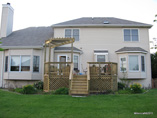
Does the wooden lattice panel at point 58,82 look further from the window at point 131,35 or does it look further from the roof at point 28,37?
the window at point 131,35

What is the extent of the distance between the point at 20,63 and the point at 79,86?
22.4 ft

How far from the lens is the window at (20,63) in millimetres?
15984

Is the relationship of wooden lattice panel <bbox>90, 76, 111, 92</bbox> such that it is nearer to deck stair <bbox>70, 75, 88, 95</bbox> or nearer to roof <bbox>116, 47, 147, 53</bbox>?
deck stair <bbox>70, 75, 88, 95</bbox>

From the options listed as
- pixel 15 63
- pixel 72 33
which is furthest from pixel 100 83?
pixel 15 63

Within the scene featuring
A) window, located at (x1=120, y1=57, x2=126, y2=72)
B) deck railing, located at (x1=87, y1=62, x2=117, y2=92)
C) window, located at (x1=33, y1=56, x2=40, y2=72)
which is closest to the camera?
deck railing, located at (x1=87, y1=62, x2=117, y2=92)

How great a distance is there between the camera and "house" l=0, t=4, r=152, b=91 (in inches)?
635

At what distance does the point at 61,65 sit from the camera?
13.5m

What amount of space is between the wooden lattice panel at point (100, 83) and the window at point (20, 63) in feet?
21.3

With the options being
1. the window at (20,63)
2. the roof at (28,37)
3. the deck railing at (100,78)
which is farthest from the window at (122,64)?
the window at (20,63)

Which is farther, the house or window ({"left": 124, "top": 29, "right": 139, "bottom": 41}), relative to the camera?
window ({"left": 124, "top": 29, "right": 139, "bottom": 41})

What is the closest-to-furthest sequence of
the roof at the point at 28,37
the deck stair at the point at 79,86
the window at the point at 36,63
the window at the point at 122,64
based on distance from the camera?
the deck stair at the point at 79,86
the window at the point at 36,63
the roof at the point at 28,37
the window at the point at 122,64

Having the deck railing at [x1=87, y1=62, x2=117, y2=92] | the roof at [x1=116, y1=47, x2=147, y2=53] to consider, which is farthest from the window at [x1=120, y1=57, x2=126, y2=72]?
the deck railing at [x1=87, y1=62, x2=117, y2=92]

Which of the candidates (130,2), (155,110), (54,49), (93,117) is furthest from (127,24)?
(93,117)

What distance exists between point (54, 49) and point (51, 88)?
192 inches
